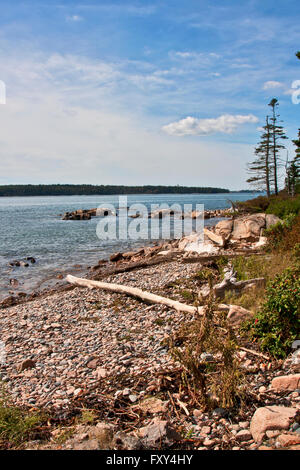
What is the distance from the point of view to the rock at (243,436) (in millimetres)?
3984

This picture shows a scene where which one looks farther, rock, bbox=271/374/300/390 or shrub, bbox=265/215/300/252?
shrub, bbox=265/215/300/252

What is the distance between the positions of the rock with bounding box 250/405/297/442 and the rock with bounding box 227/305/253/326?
10.1ft

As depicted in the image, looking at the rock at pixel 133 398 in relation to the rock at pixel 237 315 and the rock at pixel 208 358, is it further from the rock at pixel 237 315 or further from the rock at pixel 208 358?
the rock at pixel 237 315

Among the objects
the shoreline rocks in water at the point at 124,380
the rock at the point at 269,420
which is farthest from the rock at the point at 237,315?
the rock at the point at 269,420

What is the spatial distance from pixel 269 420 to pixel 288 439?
329mm

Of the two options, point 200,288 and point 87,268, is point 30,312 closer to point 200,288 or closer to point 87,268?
point 200,288

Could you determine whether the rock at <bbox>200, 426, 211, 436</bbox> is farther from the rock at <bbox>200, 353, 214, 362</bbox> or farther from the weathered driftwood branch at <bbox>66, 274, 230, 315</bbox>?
the weathered driftwood branch at <bbox>66, 274, 230, 315</bbox>

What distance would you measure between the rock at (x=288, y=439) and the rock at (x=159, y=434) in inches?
44.7

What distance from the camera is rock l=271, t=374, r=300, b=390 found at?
475 centimetres

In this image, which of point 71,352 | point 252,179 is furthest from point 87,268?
point 252,179

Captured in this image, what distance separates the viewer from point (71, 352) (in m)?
7.14

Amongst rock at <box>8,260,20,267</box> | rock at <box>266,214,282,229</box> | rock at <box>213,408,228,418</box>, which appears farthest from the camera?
rock at <box>8,260,20,267</box>

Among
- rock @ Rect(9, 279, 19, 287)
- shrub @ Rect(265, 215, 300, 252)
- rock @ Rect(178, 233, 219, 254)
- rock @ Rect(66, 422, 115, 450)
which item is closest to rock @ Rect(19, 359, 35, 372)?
rock @ Rect(66, 422, 115, 450)
